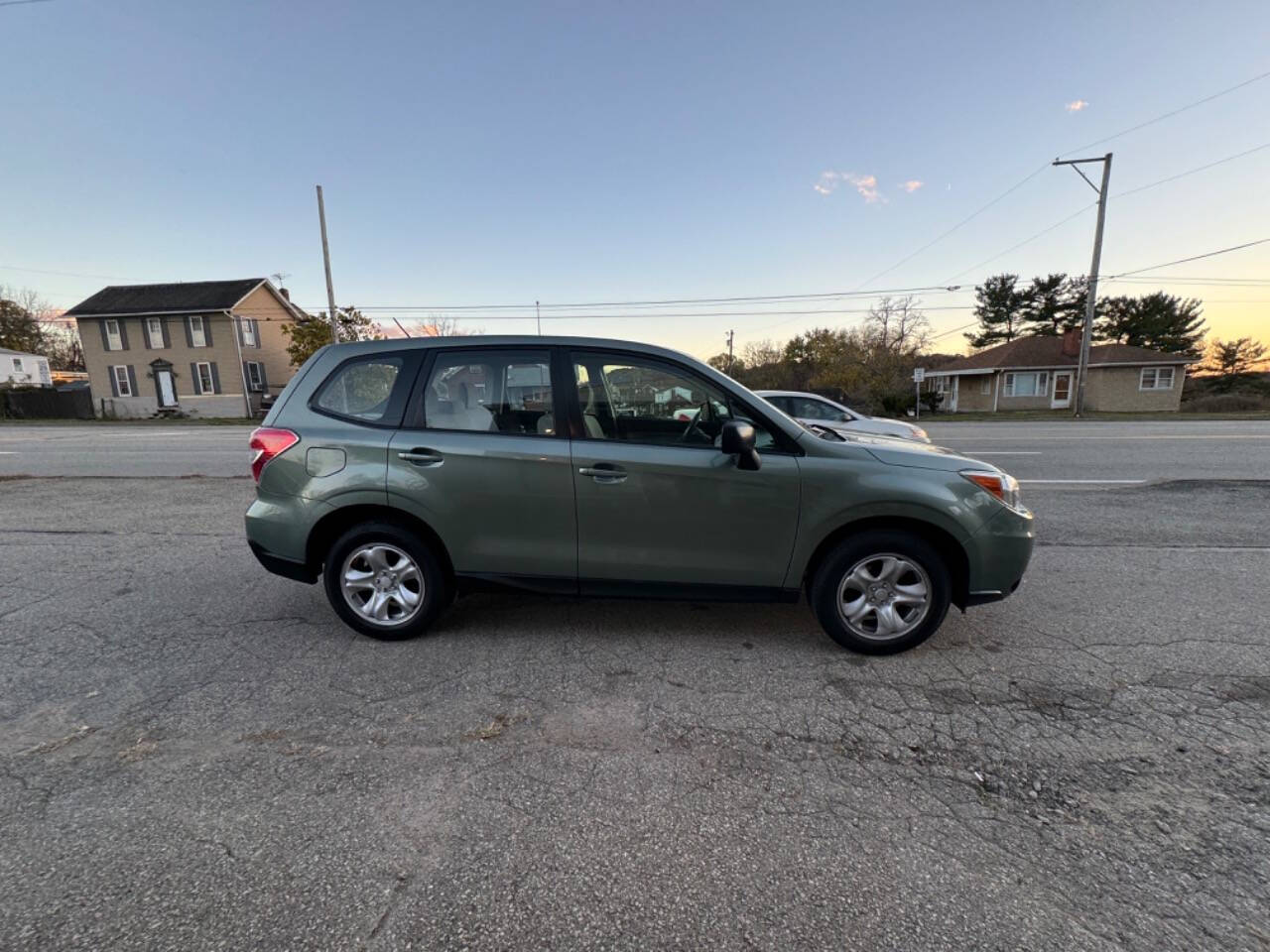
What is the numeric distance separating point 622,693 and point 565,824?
34.8 inches

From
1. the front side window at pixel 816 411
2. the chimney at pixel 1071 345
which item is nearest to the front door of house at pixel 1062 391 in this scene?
the chimney at pixel 1071 345

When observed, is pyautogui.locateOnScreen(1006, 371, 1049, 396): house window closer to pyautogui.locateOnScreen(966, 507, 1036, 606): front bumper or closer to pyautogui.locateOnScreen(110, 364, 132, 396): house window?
pyautogui.locateOnScreen(966, 507, 1036, 606): front bumper

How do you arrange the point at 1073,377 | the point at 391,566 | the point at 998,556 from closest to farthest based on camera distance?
1. the point at 998,556
2. the point at 391,566
3. the point at 1073,377

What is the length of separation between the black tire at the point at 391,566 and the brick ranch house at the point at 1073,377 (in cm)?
3490

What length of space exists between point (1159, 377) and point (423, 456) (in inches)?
1704

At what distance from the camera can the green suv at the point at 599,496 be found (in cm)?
315

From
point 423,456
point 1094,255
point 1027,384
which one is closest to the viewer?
point 423,456

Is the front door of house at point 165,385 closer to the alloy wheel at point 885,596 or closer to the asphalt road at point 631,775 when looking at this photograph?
the asphalt road at point 631,775

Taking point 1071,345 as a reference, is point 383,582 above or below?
below

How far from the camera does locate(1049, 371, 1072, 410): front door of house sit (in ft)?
107

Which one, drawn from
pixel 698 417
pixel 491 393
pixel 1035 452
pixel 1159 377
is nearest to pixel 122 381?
pixel 491 393

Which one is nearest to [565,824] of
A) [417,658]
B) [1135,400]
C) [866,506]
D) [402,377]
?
[417,658]

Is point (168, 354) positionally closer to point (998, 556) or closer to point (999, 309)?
point (998, 556)

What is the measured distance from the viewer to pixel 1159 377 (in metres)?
32.6
